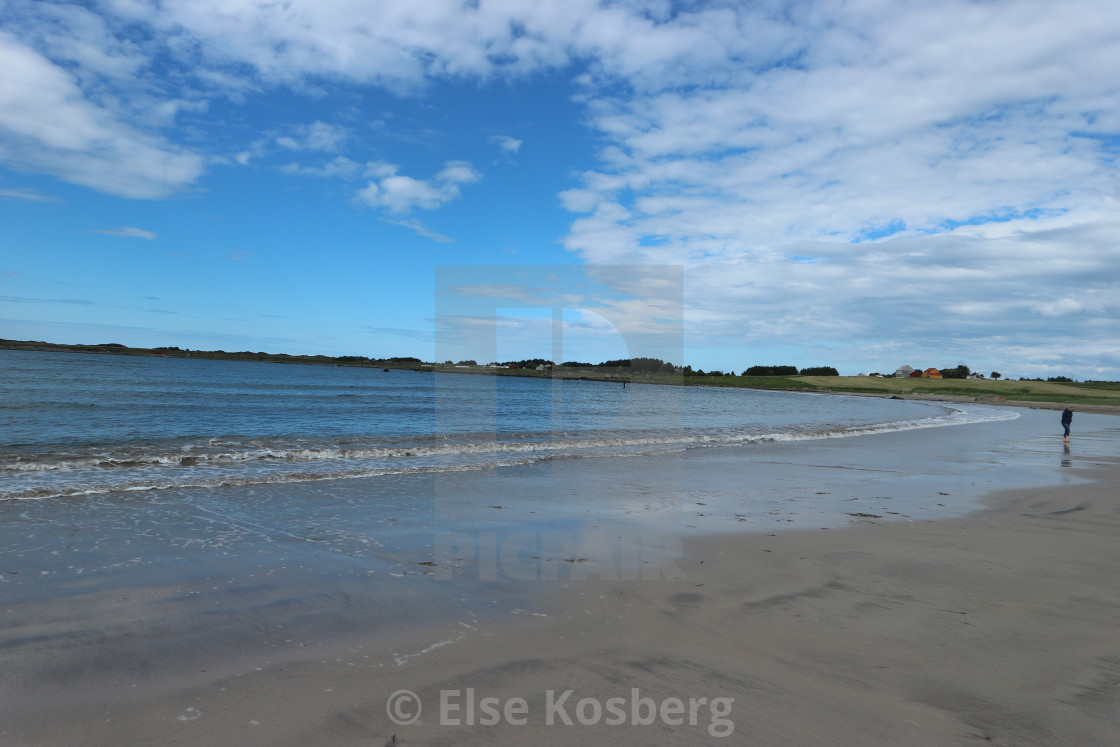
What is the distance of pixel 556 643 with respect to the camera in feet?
14.0

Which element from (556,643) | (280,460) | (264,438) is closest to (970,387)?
(264,438)

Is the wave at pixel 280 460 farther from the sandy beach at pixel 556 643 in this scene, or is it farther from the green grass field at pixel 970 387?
the green grass field at pixel 970 387

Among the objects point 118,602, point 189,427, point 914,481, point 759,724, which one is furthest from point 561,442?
point 759,724

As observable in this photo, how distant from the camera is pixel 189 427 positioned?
2100 cm

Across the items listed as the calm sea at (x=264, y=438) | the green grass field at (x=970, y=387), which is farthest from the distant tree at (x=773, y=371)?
the calm sea at (x=264, y=438)

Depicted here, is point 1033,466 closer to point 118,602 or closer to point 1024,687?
point 1024,687

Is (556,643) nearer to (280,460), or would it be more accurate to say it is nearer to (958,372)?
(280,460)

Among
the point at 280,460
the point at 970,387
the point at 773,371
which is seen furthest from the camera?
the point at 773,371

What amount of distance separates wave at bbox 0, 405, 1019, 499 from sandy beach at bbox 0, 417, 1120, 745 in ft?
Answer: 12.7

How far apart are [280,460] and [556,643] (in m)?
12.9

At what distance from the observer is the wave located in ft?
36.2

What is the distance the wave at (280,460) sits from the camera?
36.2ft

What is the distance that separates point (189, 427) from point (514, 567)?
771 inches

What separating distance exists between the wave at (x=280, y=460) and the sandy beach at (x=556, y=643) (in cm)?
387
